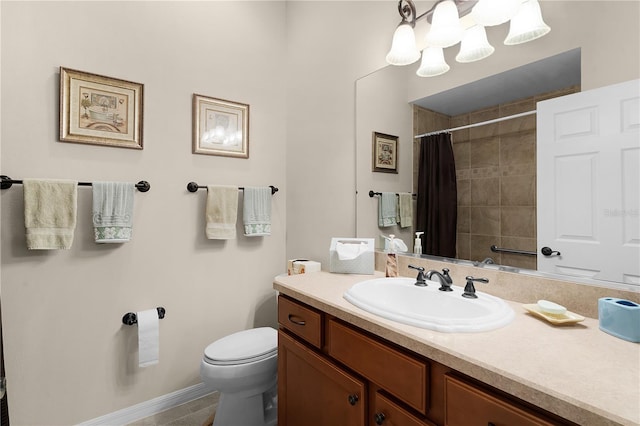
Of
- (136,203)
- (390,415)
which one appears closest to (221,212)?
(136,203)

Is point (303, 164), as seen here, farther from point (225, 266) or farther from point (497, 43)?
point (497, 43)

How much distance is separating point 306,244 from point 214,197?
27.6 inches

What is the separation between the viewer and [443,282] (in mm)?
1207

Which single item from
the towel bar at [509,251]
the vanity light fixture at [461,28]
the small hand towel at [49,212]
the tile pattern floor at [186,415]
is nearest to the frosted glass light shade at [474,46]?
the vanity light fixture at [461,28]

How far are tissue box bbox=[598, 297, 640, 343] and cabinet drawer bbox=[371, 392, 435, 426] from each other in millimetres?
554

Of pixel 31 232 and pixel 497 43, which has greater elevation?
pixel 497 43

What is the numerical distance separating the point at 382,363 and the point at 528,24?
129 cm

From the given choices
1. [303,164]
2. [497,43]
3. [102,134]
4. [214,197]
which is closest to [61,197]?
[102,134]

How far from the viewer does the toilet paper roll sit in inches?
67.6

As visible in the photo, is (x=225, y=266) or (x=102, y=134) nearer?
(x=102, y=134)

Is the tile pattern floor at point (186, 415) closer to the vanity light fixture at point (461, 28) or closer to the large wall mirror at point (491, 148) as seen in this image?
the large wall mirror at point (491, 148)

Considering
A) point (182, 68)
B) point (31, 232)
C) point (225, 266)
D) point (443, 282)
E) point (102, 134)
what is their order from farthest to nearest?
point (225, 266) < point (182, 68) < point (102, 134) < point (31, 232) < point (443, 282)

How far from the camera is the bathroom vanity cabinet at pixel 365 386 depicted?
704mm

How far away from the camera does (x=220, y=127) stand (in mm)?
2098
